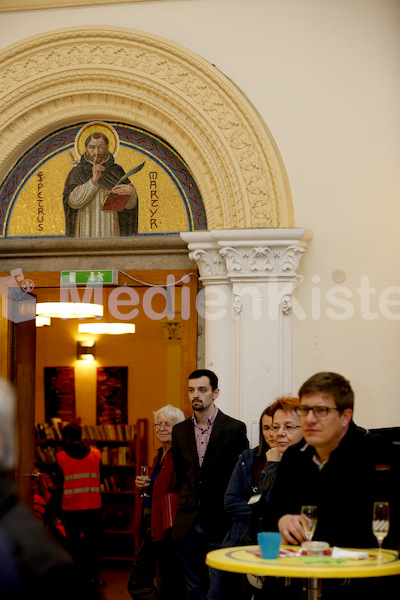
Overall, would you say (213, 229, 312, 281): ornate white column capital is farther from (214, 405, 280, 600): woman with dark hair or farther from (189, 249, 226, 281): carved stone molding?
(214, 405, 280, 600): woman with dark hair

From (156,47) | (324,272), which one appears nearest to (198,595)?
(324,272)

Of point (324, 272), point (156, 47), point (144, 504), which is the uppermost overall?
Answer: point (156, 47)

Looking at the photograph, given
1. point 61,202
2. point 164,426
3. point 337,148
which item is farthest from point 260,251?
point 61,202

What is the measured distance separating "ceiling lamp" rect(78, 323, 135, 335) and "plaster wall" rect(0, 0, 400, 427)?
5.39 meters

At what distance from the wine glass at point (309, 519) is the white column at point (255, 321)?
133 inches

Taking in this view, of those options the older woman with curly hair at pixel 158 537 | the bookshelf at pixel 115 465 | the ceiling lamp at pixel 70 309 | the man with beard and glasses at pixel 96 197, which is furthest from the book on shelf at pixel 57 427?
the older woman with curly hair at pixel 158 537

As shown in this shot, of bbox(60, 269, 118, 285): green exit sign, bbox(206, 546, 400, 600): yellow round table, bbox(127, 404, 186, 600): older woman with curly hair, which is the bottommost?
bbox(127, 404, 186, 600): older woman with curly hair

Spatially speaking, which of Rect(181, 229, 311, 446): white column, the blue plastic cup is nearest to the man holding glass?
the blue plastic cup

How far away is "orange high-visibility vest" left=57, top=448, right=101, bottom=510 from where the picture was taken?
8531mm

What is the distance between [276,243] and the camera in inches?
284

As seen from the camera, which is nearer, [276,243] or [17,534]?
[17,534]

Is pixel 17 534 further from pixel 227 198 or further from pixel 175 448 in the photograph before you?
pixel 227 198

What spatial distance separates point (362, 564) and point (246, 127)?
462 cm

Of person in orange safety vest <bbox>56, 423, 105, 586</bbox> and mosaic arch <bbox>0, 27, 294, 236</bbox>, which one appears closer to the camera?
mosaic arch <bbox>0, 27, 294, 236</bbox>
